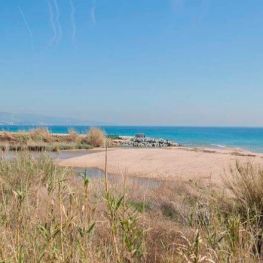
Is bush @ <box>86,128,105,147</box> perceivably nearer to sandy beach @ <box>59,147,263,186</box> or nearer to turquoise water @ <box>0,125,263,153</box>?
turquoise water @ <box>0,125,263,153</box>

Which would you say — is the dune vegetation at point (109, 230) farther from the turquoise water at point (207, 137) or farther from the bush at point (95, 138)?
the bush at point (95, 138)

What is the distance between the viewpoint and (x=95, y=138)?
3148cm

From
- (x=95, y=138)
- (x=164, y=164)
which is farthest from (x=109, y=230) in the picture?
(x=95, y=138)

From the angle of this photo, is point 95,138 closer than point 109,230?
No

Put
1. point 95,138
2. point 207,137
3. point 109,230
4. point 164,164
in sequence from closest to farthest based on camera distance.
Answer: point 109,230 < point 164,164 < point 95,138 < point 207,137

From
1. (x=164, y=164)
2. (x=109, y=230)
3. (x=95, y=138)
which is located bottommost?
(x=164, y=164)

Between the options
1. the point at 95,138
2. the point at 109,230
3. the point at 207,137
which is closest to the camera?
the point at 109,230

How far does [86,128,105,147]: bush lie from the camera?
31208 millimetres

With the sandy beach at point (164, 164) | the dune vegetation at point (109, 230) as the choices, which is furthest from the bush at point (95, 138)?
the dune vegetation at point (109, 230)

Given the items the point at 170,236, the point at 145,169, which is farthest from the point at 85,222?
the point at 145,169

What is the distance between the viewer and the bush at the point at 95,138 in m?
31.2

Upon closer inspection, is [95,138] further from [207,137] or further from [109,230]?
[207,137]

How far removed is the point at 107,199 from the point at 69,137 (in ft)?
101

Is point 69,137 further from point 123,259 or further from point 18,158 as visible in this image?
point 123,259
